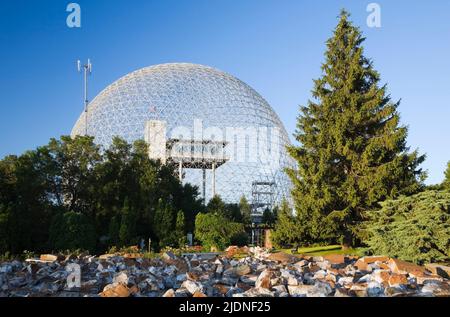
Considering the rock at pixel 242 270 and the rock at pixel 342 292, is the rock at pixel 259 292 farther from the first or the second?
the rock at pixel 242 270

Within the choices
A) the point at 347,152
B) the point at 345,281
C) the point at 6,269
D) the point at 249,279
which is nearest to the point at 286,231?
the point at 347,152

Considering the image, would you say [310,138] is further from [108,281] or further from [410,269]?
[108,281]

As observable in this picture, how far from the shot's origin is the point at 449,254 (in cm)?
1440

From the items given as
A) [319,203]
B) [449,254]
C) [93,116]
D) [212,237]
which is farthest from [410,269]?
[93,116]

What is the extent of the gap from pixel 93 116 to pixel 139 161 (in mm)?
20910

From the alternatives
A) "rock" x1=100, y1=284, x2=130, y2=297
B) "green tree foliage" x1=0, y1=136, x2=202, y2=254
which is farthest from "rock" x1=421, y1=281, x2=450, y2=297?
→ "green tree foliage" x1=0, y1=136, x2=202, y2=254

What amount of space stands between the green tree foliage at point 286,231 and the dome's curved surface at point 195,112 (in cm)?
2778

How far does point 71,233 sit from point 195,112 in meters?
28.7

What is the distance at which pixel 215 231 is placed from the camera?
27.3 meters

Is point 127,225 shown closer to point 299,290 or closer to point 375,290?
point 299,290

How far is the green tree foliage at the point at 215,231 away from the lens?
2691cm

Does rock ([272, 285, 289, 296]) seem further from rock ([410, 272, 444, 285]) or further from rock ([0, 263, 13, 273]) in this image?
rock ([0, 263, 13, 273])

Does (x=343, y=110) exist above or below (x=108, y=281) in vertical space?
above

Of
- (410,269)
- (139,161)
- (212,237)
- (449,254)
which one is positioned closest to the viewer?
(410,269)
